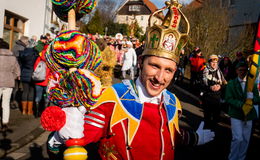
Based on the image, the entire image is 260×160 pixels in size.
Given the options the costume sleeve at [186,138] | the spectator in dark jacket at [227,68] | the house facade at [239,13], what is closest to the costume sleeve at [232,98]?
the costume sleeve at [186,138]

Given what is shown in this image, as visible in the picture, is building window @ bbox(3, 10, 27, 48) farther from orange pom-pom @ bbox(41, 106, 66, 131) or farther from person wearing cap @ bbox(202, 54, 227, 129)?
orange pom-pom @ bbox(41, 106, 66, 131)

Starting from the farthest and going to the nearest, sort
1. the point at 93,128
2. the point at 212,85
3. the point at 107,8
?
the point at 107,8, the point at 212,85, the point at 93,128

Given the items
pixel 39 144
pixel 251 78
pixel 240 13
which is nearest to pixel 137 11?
pixel 240 13

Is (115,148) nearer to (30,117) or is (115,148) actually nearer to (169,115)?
(169,115)

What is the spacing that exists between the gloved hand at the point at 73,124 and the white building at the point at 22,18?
40.1 ft

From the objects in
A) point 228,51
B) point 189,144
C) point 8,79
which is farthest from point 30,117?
point 228,51

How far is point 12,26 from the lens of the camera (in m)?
14.0

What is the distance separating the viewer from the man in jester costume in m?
1.96

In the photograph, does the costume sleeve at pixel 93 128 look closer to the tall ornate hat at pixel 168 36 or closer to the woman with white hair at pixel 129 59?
the tall ornate hat at pixel 168 36

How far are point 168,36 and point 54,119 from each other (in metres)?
1.05

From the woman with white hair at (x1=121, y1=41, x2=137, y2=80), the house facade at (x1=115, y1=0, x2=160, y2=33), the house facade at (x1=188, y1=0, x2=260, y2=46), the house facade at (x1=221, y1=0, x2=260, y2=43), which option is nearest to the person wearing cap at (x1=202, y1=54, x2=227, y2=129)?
the woman with white hair at (x1=121, y1=41, x2=137, y2=80)

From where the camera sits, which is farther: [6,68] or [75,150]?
[6,68]

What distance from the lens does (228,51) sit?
654 inches

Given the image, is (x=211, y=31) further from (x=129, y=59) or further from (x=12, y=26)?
(x=12, y=26)
